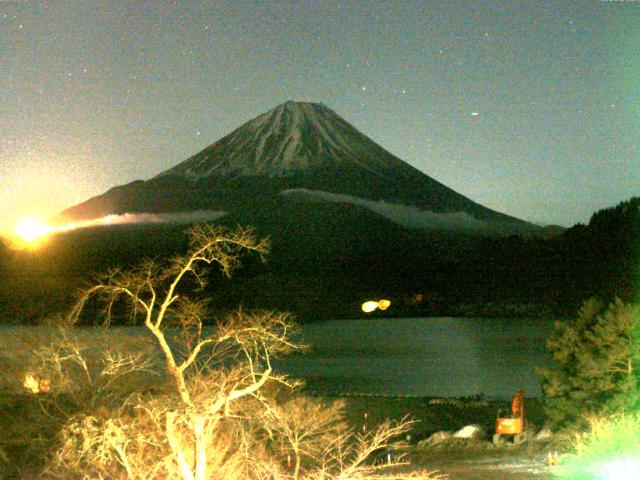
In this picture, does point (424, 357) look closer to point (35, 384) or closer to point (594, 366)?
point (594, 366)

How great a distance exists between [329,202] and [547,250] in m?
84.8

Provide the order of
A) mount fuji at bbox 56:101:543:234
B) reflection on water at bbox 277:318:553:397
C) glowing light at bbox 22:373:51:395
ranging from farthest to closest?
mount fuji at bbox 56:101:543:234, reflection on water at bbox 277:318:553:397, glowing light at bbox 22:373:51:395

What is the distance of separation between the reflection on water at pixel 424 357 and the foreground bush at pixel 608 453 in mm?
5714

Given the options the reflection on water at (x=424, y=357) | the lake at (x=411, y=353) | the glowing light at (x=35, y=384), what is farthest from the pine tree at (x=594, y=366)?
the glowing light at (x=35, y=384)

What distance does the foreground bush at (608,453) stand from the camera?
1397 centimetres

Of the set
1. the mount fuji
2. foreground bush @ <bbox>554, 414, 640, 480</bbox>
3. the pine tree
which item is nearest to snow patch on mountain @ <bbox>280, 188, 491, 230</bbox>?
the mount fuji

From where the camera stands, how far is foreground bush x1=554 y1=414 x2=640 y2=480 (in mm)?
13966

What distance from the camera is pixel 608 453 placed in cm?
1485

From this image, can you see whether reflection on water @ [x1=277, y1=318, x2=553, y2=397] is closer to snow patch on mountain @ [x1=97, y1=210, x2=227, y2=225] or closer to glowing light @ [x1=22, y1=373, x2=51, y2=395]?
glowing light @ [x1=22, y1=373, x2=51, y2=395]

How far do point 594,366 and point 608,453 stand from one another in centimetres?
498

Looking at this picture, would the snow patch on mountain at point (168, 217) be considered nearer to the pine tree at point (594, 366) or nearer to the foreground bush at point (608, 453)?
the pine tree at point (594, 366)

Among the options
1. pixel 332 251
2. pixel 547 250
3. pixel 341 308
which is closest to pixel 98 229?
pixel 332 251

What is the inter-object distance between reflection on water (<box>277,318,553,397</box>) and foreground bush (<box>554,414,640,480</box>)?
571cm

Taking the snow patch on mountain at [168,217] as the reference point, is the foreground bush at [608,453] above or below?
below
